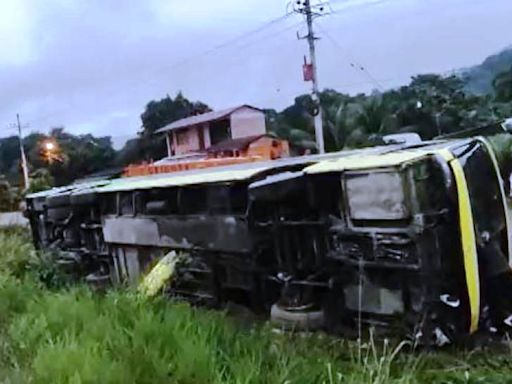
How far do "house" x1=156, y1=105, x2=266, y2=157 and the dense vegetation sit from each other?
2.79 ft

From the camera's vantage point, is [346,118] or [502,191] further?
[346,118]

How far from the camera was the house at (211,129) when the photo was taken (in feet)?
96.9

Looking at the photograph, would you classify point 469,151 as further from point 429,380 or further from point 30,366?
point 30,366

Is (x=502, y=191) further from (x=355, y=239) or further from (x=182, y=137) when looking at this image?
(x=182, y=137)

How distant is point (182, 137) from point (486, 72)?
14068 mm

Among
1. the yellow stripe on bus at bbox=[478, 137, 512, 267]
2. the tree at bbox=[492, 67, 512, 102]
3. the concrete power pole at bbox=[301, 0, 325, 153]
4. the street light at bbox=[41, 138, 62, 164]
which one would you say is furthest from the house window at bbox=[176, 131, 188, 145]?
the yellow stripe on bus at bbox=[478, 137, 512, 267]

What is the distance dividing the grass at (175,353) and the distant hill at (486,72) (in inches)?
742

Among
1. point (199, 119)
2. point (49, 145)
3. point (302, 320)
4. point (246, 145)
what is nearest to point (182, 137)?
point (199, 119)

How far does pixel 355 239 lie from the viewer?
5199mm

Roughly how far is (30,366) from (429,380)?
2258 mm

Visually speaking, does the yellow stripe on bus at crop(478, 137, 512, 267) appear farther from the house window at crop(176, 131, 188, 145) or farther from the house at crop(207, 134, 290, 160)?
the house window at crop(176, 131, 188, 145)

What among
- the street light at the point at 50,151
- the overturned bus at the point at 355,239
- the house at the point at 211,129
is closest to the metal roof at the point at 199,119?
the house at the point at 211,129

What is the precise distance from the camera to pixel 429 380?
386 centimetres

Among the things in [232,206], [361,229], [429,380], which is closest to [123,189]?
[232,206]
